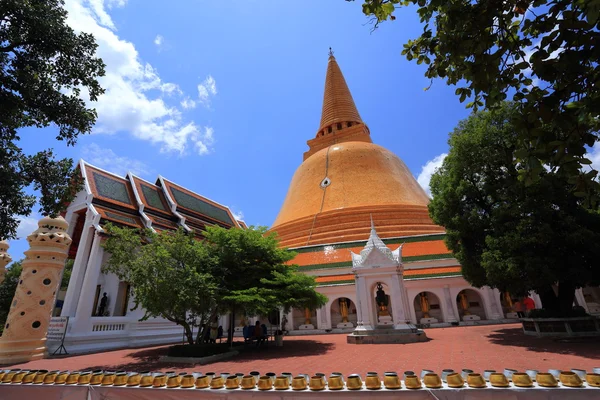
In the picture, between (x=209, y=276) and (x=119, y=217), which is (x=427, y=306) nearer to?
(x=209, y=276)

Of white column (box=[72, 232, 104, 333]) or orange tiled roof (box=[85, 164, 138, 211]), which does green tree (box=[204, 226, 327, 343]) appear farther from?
orange tiled roof (box=[85, 164, 138, 211])

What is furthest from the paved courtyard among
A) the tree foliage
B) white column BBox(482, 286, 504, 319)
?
white column BBox(482, 286, 504, 319)

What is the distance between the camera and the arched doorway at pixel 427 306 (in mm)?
15136

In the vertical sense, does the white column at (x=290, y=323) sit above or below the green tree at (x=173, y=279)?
below

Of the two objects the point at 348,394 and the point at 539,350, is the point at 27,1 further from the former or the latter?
the point at 539,350

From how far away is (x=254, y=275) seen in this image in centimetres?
1077

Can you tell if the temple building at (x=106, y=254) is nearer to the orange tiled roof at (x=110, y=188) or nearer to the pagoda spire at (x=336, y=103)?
the orange tiled roof at (x=110, y=188)

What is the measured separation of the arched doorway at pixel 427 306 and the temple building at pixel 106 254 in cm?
1161

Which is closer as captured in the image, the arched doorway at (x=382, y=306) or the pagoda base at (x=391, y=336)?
the pagoda base at (x=391, y=336)

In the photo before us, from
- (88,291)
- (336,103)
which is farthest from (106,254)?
(336,103)

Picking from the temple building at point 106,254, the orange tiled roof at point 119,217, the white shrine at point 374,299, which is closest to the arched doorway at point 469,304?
the white shrine at point 374,299

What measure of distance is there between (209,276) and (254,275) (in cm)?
201

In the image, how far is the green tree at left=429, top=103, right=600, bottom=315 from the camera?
834 centimetres

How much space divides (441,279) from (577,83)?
1384cm
